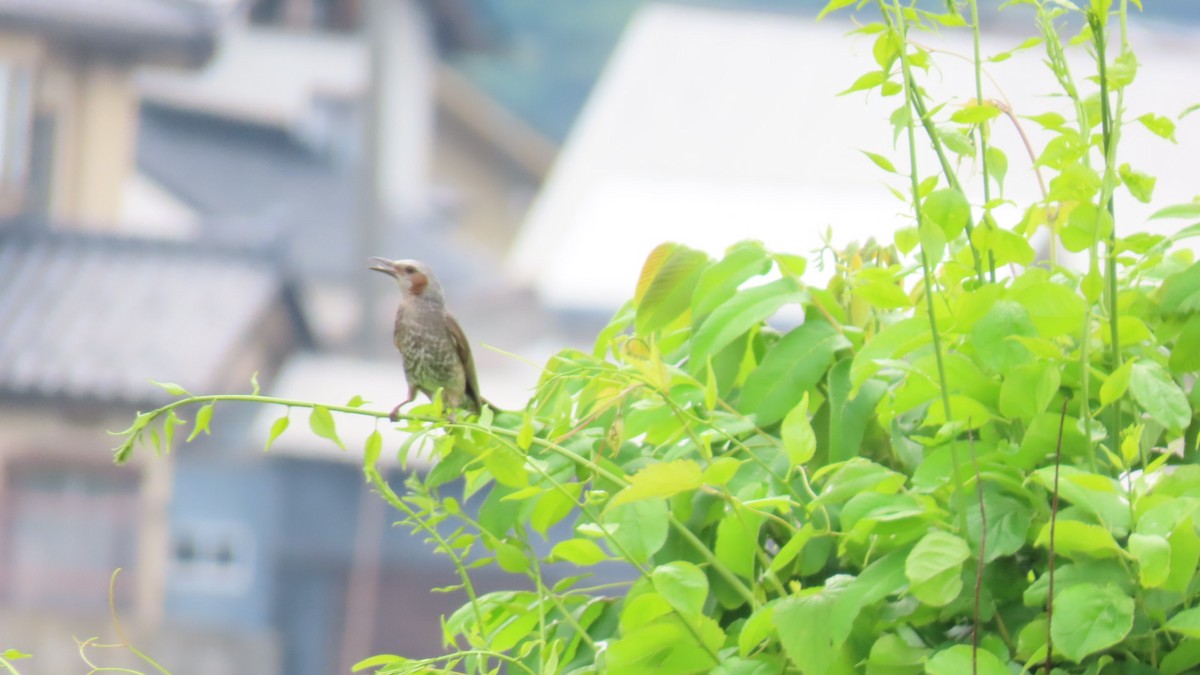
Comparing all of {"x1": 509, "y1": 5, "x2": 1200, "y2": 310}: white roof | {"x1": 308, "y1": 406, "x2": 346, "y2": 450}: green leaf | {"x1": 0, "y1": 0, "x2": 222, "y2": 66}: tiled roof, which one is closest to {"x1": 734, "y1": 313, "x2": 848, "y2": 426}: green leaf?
{"x1": 308, "y1": 406, "x2": 346, "y2": 450}: green leaf

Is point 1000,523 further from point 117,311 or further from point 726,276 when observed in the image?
point 117,311

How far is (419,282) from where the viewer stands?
663 millimetres

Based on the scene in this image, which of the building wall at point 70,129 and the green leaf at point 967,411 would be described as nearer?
the green leaf at point 967,411

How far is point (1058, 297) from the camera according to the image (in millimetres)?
281

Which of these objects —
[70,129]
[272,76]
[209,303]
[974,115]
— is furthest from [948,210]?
[272,76]

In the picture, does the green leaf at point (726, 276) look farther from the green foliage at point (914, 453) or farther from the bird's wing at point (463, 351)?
the bird's wing at point (463, 351)

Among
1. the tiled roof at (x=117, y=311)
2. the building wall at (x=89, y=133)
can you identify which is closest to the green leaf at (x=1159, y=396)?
the tiled roof at (x=117, y=311)

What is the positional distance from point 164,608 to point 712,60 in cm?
188

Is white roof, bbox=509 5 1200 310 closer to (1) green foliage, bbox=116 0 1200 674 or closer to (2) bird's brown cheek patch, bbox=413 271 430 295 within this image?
(2) bird's brown cheek patch, bbox=413 271 430 295

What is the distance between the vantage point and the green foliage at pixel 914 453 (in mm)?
262

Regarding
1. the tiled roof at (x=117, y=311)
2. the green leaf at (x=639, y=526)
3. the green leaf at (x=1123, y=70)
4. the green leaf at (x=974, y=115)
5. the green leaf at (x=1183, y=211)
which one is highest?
the green leaf at (x=1123, y=70)

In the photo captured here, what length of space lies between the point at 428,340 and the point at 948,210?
1.29 ft

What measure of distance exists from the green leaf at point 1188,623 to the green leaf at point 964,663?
1.2 inches

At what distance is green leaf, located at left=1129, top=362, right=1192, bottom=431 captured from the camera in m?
Result: 0.27
